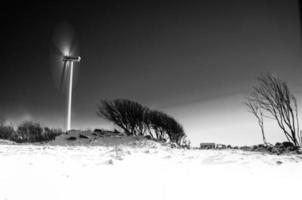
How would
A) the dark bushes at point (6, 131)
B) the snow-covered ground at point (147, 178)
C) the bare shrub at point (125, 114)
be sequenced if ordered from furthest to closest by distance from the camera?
the dark bushes at point (6, 131) → the bare shrub at point (125, 114) → the snow-covered ground at point (147, 178)

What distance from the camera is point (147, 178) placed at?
3760 mm

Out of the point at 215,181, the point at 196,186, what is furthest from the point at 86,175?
the point at 215,181

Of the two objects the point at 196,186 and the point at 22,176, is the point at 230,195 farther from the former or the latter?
the point at 22,176

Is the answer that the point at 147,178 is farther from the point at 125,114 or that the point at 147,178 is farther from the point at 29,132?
the point at 29,132

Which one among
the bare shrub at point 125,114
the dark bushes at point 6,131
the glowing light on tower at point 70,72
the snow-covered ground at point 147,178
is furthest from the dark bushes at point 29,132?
the snow-covered ground at point 147,178

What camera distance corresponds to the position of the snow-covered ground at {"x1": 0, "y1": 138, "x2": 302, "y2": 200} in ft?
10.2

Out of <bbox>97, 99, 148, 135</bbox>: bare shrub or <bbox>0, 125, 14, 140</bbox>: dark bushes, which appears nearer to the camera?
<bbox>97, 99, 148, 135</bbox>: bare shrub

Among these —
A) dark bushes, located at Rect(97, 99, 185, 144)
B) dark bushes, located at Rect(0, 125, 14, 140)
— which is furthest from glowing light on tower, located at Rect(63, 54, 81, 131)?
dark bushes, located at Rect(0, 125, 14, 140)

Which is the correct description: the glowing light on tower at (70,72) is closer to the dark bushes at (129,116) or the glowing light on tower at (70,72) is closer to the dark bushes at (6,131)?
the dark bushes at (129,116)

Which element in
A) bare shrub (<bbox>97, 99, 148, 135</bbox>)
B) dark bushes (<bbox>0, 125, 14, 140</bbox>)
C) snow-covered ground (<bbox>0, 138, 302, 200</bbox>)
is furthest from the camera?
dark bushes (<bbox>0, 125, 14, 140</bbox>)

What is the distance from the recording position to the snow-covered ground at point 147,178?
3.12 meters

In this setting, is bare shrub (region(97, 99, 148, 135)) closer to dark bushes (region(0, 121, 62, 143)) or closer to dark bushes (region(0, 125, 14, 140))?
dark bushes (region(0, 121, 62, 143))

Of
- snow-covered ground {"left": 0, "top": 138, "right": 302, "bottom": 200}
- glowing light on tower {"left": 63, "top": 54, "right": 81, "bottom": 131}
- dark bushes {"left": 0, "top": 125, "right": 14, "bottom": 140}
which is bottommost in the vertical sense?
snow-covered ground {"left": 0, "top": 138, "right": 302, "bottom": 200}

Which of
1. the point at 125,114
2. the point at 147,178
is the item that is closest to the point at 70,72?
the point at 125,114
